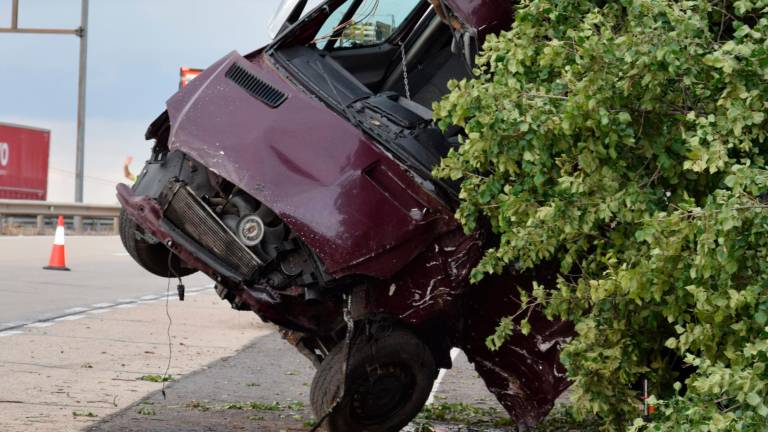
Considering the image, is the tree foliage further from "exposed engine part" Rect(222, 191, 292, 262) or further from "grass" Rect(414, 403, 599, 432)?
"grass" Rect(414, 403, 599, 432)

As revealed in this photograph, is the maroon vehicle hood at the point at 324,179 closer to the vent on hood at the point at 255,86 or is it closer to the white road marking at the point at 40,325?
the vent on hood at the point at 255,86

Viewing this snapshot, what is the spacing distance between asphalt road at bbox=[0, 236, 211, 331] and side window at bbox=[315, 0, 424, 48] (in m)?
5.55

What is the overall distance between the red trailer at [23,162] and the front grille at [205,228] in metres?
34.9

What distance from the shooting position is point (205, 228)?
22.3 ft

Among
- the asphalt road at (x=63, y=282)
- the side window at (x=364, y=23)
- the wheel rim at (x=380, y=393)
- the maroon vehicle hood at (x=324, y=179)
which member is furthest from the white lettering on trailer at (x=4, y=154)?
the wheel rim at (x=380, y=393)

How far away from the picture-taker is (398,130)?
6.72m

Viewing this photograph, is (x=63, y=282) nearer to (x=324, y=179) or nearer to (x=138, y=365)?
(x=138, y=365)

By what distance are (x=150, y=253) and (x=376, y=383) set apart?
1.65 metres

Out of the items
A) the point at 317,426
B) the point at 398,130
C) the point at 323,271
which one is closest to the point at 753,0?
the point at 398,130

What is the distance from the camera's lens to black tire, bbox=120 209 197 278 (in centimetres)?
Result: 750

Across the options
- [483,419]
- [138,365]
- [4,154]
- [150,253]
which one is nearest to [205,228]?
[150,253]

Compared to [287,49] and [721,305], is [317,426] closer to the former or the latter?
[287,49]

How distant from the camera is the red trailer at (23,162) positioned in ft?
133

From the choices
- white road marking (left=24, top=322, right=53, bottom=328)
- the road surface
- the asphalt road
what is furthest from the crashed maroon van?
the asphalt road
